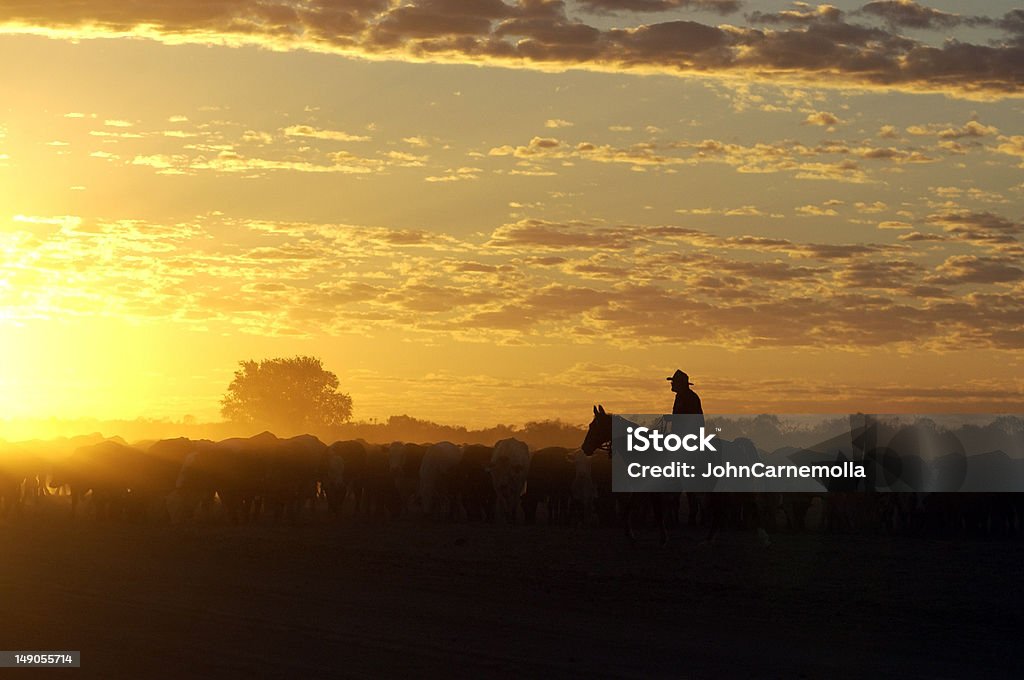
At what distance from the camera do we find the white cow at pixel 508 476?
41.0 metres

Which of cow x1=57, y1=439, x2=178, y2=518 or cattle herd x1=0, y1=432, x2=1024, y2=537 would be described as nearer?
cattle herd x1=0, y1=432, x2=1024, y2=537

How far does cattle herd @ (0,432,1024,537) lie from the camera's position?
3750 cm

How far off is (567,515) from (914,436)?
37.3 ft

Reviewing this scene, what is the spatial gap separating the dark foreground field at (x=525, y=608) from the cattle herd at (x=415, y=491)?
25.2 feet

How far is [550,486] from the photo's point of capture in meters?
41.5

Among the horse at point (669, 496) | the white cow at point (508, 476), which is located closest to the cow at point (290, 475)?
the white cow at point (508, 476)

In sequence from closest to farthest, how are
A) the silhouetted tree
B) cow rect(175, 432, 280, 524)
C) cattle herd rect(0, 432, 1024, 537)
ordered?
1. cattle herd rect(0, 432, 1024, 537)
2. cow rect(175, 432, 280, 524)
3. the silhouetted tree

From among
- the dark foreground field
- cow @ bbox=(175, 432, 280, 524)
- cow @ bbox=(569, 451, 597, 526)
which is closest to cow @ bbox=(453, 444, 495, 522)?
cow @ bbox=(569, 451, 597, 526)

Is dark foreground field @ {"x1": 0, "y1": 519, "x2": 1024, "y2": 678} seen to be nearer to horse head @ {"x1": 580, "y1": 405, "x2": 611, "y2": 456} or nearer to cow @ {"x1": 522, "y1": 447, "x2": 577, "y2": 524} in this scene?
horse head @ {"x1": 580, "y1": 405, "x2": 611, "y2": 456}

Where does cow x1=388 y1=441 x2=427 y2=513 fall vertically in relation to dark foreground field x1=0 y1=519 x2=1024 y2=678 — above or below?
above

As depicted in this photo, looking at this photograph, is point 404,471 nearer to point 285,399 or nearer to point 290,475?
point 290,475

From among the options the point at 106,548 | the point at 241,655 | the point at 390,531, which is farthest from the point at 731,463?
the point at 241,655

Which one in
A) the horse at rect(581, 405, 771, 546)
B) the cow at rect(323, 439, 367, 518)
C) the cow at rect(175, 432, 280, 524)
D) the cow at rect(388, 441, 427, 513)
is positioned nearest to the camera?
the horse at rect(581, 405, 771, 546)

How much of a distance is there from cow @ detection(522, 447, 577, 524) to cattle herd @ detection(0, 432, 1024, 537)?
4 centimetres
